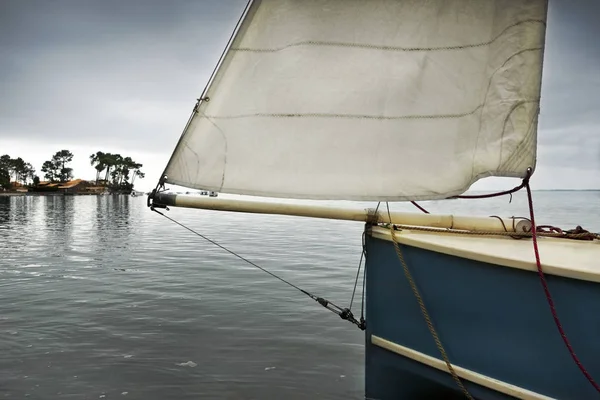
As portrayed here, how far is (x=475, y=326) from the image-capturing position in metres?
4.07

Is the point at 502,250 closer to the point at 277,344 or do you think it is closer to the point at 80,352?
the point at 277,344

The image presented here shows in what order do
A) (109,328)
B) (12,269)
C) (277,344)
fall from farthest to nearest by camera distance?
(12,269) < (109,328) < (277,344)

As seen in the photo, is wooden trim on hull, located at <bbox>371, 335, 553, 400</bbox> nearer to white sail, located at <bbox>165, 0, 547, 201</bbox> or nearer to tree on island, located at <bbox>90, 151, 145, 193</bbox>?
white sail, located at <bbox>165, 0, 547, 201</bbox>

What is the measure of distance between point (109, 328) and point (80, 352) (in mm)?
1346

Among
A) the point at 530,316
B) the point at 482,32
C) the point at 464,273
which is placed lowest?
the point at 530,316

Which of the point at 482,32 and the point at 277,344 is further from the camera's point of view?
the point at 277,344

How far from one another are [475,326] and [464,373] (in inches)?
17.6

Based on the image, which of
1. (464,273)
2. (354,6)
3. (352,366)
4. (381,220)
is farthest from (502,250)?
(352,366)

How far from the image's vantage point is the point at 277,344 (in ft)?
27.1

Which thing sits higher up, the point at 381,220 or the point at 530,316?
the point at 381,220

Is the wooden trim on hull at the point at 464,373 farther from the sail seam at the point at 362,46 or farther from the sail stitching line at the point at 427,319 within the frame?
the sail seam at the point at 362,46

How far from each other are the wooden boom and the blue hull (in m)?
0.33

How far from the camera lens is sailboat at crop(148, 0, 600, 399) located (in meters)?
4.11

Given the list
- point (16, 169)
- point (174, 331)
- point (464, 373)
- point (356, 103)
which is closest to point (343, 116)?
point (356, 103)
